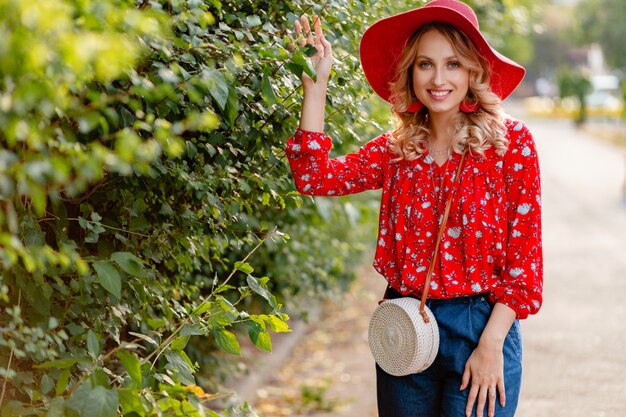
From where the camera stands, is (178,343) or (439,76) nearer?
(178,343)

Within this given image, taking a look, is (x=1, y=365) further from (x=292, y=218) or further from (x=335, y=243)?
(x=335, y=243)

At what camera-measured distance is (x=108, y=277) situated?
2.30 metres

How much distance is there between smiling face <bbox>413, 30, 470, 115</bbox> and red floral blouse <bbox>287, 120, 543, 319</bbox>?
17 centimetres

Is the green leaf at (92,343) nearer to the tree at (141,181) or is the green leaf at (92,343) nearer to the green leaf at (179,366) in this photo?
the tree at (141,181)

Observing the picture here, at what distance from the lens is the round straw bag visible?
2871mm

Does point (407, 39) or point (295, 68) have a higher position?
point (407, 39)

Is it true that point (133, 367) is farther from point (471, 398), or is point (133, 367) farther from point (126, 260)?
point (471, 398)

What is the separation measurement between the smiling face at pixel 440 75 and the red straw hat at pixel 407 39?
7 cm

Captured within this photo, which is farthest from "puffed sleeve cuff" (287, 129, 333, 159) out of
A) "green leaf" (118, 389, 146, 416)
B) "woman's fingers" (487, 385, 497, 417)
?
"green leaf" (118, 389, 146, 416)

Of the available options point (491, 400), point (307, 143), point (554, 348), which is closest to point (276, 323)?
point (307, 143)

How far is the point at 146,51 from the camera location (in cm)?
220

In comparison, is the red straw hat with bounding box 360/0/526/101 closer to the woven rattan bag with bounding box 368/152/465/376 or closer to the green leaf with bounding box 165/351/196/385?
the woven rattan bag with bounding box 368/152/465/376

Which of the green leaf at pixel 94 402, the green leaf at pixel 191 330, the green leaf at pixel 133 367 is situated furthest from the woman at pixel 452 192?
the green leaf at pixel 94 402

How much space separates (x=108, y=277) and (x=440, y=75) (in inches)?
47.5
